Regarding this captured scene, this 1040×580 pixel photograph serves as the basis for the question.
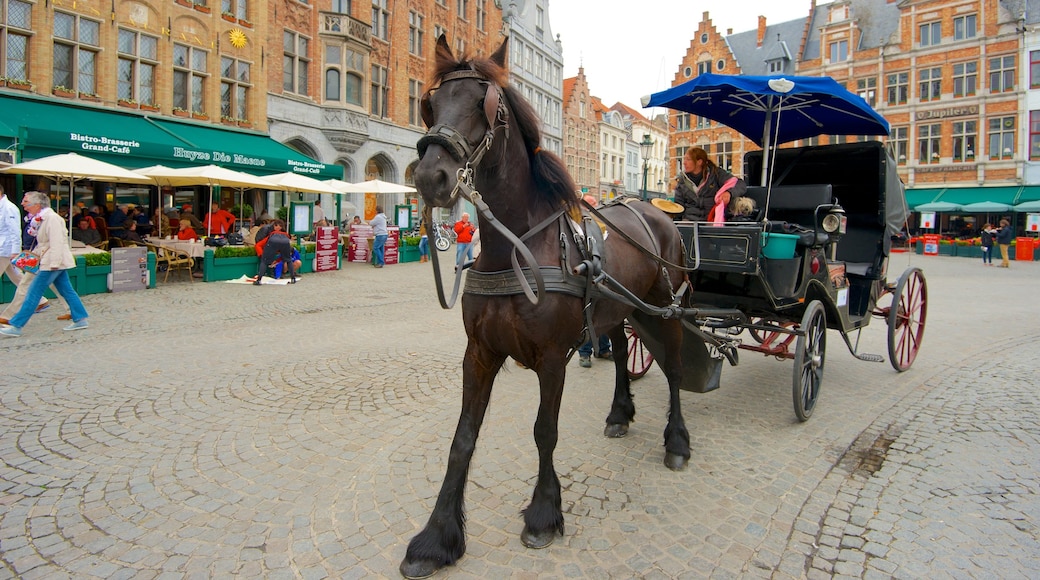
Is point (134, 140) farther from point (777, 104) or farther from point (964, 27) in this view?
point (964, 27)

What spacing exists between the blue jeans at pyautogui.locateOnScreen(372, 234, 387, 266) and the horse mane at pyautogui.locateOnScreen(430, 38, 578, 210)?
1475 centimetres

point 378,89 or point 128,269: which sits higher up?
point 378,89

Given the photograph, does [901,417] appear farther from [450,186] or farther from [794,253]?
[450,186]

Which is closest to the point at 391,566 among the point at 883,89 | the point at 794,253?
the point at 794,253

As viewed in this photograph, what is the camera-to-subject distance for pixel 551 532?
2629mm

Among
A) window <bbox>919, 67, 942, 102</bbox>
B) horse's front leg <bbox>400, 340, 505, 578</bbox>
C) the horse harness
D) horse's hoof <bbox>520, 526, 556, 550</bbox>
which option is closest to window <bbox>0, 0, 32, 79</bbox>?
the horse harness

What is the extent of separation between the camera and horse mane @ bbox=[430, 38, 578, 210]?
2404 millimetres

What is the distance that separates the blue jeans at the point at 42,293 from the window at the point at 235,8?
605 inches

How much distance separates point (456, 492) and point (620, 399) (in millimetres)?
1783

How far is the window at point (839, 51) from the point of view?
37.3m

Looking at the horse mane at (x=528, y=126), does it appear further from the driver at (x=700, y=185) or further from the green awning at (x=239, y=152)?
the green awning at (x=239, y=152)

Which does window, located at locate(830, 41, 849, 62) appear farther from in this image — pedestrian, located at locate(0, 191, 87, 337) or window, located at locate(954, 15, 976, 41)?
pedestrian, located at locate(0, 191, 87, 337)

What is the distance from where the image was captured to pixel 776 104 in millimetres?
5332

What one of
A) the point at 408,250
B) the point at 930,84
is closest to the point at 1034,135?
the point at 930,84
